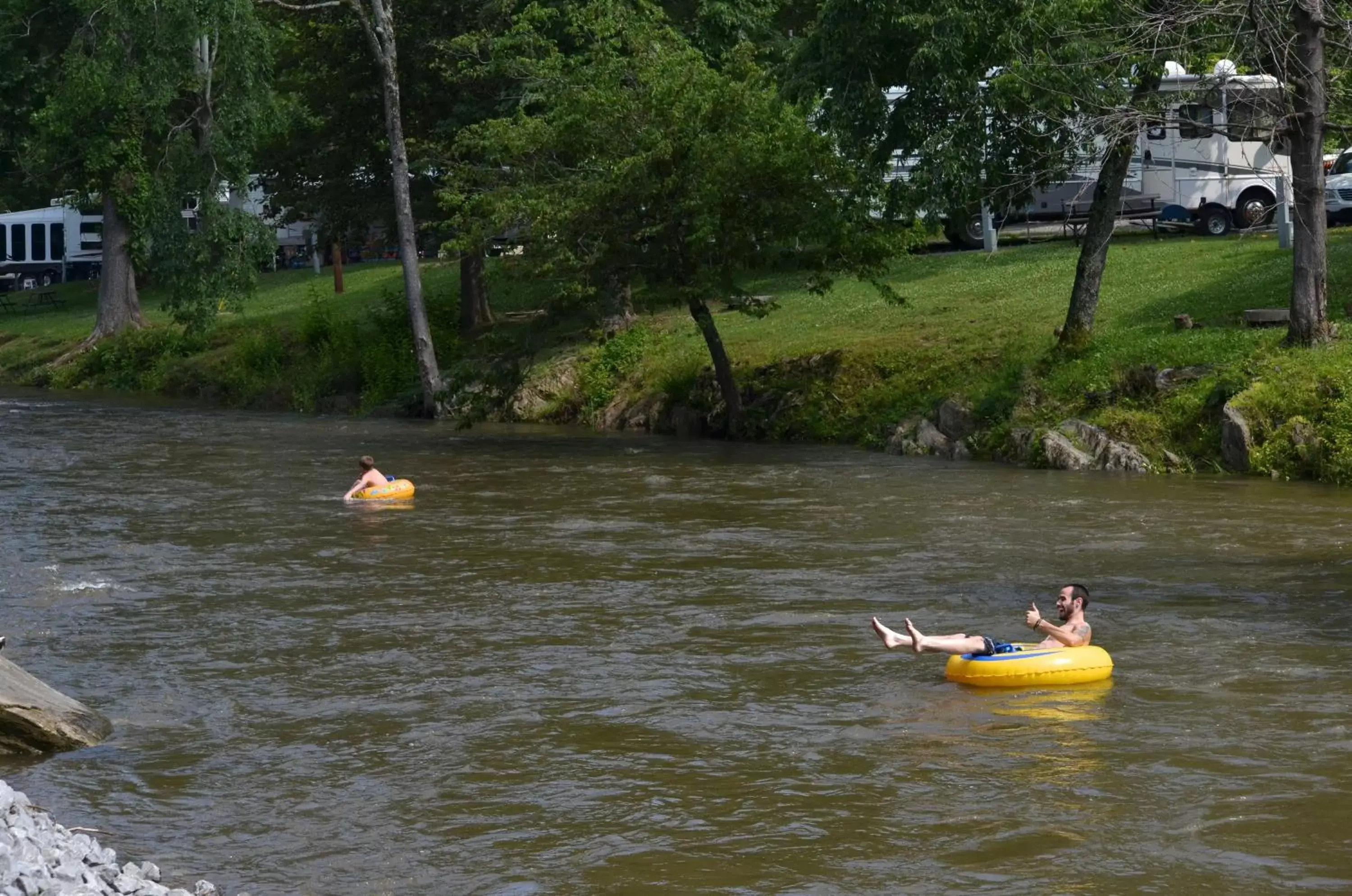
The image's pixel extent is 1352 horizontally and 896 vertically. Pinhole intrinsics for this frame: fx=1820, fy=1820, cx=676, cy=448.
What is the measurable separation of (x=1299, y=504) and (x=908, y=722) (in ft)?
35.9

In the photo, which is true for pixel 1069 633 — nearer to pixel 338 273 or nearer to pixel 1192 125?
pixel 1192 125

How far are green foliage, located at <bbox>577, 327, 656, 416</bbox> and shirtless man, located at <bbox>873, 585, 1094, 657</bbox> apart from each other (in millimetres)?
21567

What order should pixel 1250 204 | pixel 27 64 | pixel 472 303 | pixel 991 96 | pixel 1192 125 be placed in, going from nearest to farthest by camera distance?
1. pixel 1192 125
2. pixel 991 96
3. pixel 1250 204
4. pixel 472 303
5. pixel 27 64

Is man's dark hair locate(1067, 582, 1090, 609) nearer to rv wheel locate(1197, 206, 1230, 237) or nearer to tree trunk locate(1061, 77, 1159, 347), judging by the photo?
tree trunk locate(1061, 77, 1159, 347)

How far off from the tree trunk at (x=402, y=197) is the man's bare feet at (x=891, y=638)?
2534 centimetres

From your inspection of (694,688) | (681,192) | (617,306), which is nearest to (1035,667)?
(694,688)

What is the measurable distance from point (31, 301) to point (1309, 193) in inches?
1994

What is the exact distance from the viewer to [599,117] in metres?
30.6

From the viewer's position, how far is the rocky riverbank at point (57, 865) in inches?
299

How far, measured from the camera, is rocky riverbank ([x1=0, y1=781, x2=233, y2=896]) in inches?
299

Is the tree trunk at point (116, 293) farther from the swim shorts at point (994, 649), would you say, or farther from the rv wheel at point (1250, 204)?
the swim shorts at point (994, 649)

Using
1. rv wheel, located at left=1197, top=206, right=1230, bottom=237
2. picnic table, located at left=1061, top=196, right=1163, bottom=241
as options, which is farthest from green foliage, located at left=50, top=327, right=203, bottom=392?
rv wheel, located at left=1197, top=206, right=1230, bottom=237

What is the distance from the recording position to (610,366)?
36500 millimetres

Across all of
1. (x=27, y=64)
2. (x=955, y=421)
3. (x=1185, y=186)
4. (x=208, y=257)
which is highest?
(x=27, y=64)
